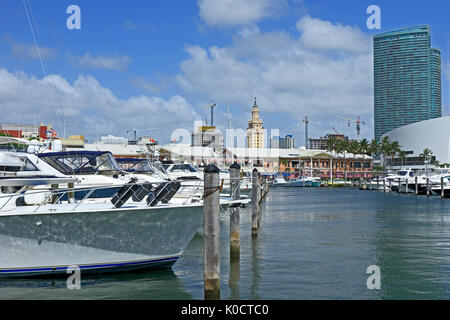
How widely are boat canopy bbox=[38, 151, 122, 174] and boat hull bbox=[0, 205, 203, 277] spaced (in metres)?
7.00

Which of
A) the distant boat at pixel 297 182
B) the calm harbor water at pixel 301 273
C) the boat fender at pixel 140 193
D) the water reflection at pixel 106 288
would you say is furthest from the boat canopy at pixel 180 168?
the distant boat at pixel 297 182

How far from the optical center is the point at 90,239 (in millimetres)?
13727

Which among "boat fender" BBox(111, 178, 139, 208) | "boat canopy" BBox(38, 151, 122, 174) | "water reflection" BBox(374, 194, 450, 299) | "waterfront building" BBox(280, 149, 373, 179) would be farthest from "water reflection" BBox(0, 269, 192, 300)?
"waterfront building" BBox(280, 149, 373, 179)

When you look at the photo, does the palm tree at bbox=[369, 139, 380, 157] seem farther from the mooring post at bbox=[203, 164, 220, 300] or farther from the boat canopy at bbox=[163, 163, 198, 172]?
the mooring post at bbox=[203, 164, 220, 300]

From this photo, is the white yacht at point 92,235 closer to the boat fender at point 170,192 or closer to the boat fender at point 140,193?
the boat fender at point 140,193

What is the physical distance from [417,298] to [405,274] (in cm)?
265

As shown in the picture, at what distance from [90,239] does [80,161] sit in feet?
29.2

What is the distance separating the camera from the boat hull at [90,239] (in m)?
13.5

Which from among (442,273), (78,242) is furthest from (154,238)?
(442,273)

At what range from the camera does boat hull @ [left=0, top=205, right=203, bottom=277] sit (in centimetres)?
1345

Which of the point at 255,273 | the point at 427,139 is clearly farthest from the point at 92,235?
the point at 427,139

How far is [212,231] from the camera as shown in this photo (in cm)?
1166
